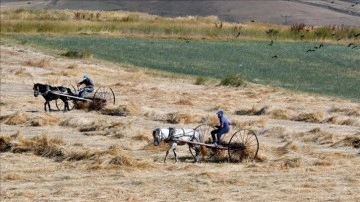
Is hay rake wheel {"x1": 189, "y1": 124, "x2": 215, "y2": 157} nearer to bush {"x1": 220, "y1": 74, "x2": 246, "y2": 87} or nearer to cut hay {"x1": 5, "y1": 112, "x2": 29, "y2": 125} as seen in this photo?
cut hay {"x1": 5, "y1": 112, "x2": 29, "y2": 125}

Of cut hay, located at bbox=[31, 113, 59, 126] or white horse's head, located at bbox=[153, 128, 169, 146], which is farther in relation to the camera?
cut hay, located at bbox=[31, 113, 59, 126]

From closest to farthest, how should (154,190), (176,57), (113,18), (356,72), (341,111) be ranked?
1. (154,190)
2. (341,111)
3. (356,72)
4. (176,57)
5. (113,18)

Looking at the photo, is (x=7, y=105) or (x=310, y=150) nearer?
(x=310, y=150)

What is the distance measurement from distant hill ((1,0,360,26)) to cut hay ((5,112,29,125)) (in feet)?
59.5

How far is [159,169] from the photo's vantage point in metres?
22.5

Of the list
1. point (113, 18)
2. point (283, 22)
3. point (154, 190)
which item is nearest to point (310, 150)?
point (154, 190)

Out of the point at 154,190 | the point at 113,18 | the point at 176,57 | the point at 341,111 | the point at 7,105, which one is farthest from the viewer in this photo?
the point at 113,18

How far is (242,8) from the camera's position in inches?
3501

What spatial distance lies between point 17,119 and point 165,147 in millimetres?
7344

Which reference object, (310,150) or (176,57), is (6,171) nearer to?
(310,150)

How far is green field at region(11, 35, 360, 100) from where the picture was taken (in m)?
42.7

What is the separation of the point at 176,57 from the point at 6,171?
32.5 meters

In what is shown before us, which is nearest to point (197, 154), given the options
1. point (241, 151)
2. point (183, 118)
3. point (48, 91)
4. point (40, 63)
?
point (241, 151)

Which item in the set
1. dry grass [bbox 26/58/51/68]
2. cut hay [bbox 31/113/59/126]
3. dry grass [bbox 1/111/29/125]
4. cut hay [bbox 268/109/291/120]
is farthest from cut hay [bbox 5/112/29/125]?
dry grass [bbox 26/58/51/68]
